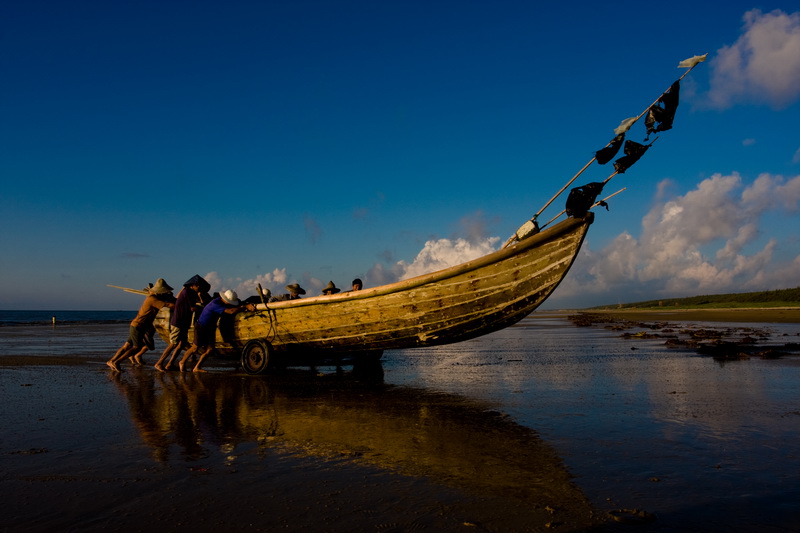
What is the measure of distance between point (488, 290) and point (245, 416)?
3.87 metres

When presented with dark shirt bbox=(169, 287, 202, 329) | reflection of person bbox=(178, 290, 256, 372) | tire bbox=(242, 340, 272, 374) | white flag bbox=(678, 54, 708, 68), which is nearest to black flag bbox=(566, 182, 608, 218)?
white flag bbox=(678, 54, 708, 68)

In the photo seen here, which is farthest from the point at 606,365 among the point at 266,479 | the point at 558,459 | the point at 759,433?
the point at 266,479

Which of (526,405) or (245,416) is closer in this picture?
(245,416)

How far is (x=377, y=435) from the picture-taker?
4609mm

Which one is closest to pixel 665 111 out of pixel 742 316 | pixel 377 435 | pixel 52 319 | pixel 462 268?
pixel 462 268

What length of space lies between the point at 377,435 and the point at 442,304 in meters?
3.52

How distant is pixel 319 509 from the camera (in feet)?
9.46

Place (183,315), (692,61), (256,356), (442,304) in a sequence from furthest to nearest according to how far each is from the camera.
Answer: (183,315) < (256,356) < (442,304) < (692,61)

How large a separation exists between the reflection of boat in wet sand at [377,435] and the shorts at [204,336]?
7.93 ft

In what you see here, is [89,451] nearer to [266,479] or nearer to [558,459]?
[266,479]

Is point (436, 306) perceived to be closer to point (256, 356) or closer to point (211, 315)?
point (256, 356)

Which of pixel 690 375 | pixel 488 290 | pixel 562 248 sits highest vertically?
pixel 562 248

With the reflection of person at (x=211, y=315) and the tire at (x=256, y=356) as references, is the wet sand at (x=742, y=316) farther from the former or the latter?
the reflection of person at (x=211, y=315)

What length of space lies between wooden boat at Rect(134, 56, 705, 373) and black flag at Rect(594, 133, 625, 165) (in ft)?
0.04
